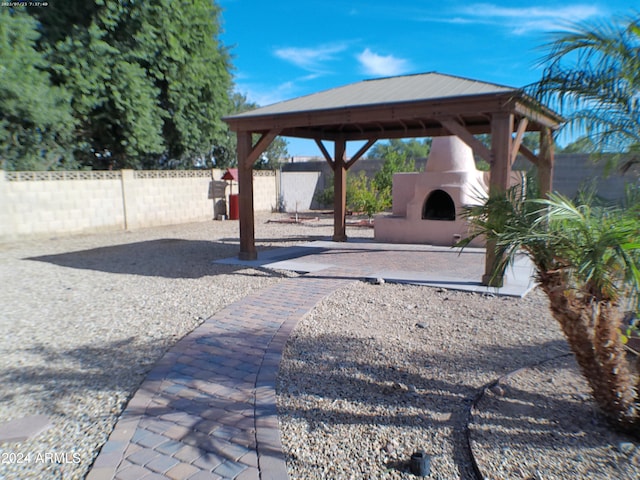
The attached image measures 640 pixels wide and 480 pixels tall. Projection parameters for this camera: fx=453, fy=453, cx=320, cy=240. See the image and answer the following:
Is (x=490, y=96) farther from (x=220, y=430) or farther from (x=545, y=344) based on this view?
(x=220, y=430)

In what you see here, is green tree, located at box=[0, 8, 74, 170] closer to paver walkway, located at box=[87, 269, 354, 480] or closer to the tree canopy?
the tree canopy

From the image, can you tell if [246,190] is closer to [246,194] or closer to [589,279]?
[246,194]

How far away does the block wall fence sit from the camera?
12.6 m

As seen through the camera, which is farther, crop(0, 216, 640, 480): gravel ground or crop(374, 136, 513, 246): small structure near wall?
crop(374, 136, 513, 246): small structure near wall

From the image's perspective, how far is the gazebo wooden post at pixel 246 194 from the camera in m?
9.64

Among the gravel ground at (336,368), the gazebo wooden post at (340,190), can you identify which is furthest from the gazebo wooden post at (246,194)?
the gazebo wooden post at (340,190)

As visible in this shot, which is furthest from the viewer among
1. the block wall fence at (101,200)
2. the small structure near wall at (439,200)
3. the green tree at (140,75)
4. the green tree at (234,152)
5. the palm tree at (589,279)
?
the green tree at (234,152)

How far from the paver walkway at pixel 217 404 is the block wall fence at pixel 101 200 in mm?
9453

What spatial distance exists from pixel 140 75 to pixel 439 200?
12137 mm

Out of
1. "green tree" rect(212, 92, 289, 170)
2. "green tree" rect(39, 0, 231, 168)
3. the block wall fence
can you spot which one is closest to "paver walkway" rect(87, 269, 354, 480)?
the block wall fence

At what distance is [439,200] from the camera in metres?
12.4

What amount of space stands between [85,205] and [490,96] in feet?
40.7

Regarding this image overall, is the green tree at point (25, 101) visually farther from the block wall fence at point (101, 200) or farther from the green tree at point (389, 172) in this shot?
the green tree at point (389, 172)

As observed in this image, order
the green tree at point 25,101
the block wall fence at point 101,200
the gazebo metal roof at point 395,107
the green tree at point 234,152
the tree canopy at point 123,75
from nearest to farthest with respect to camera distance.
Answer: the gazebo metal roof at point 395,107 < the block wall fence at point 101,200 < the green tree at point 25,101 < the tree canopy at point 123,75 < the green tree at point 234,152
